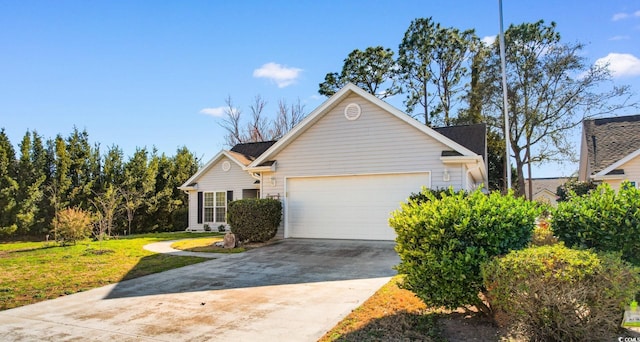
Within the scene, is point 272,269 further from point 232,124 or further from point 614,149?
point 232,124

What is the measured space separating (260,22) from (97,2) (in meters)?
5.15

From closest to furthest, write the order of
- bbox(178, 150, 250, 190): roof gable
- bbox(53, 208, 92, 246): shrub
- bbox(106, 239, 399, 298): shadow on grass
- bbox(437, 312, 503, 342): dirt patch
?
bbox(437, 312, 503, 342): dirt patch < bbox(106, 239, 399, 298): shadow on grass < bbox(53, 208, 92, 246): shrub < bbox(178, 150, 250, 190): roof gable

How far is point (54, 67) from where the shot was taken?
1218 centimetres

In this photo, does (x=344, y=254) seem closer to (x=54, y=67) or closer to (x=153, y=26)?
(x=153, y=26)

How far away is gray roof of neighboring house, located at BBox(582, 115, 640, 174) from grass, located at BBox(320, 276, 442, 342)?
1373 centimetres

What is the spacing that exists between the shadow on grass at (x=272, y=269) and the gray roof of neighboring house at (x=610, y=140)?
34.5 feet

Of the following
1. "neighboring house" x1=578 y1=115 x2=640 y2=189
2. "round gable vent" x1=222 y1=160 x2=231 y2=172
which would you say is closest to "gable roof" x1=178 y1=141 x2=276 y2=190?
"round gable vent" x1=222 y1=160 x2=231 y2=172

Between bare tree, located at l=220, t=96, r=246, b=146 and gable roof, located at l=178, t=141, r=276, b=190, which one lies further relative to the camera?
bare tree, located at l=220, t=96, r=246, b=146

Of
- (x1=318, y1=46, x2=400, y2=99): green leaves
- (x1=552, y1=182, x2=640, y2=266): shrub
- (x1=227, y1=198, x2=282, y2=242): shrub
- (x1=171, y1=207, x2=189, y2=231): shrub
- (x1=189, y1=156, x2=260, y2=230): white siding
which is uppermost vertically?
(x1=318, y1=46, x2=400, y2=99): green leaves

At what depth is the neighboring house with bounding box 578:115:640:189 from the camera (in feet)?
44.8

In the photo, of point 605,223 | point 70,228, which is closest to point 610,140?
point 605,223

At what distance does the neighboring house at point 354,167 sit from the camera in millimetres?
12031

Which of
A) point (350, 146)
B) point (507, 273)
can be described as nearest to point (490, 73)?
point (350, 146)

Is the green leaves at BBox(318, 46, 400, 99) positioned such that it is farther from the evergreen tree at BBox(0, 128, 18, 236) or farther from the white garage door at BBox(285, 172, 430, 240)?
the evergreen tree at BBox(0, 128, 18, 236)
